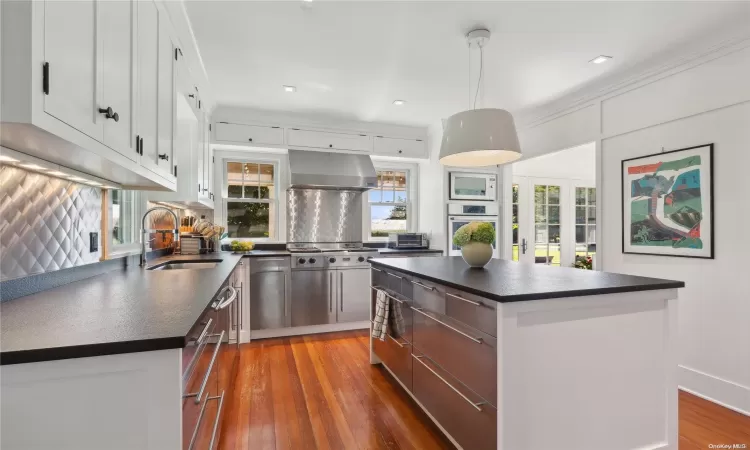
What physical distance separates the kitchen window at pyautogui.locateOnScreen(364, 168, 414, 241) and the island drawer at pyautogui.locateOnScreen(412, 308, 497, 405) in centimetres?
295

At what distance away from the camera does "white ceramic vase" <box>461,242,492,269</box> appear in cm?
230

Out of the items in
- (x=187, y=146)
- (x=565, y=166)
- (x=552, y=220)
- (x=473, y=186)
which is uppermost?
(x=565, y=166)

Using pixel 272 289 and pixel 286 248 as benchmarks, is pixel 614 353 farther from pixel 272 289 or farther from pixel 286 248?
pixel 286 248

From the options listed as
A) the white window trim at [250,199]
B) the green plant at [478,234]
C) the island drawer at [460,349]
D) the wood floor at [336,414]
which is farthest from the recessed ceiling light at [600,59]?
the white window trim at [250,199]

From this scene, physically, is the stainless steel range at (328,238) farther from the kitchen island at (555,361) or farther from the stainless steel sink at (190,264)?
the kitchen island at (555,361)

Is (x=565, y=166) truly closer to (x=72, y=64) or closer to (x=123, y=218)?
(x=123, y=218)

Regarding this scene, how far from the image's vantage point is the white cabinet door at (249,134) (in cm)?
411

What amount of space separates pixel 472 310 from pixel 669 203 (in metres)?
2.21

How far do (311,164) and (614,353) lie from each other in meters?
3.49

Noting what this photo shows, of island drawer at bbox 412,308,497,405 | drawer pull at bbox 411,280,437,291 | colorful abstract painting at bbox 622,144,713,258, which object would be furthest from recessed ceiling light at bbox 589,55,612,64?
island drawer at bbox 412,308,497,405

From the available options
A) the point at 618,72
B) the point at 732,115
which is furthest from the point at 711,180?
the point at 618,72

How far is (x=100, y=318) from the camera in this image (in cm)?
108

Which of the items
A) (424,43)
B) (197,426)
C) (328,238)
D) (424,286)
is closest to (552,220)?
(328,238)

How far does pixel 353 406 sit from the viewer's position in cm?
239
